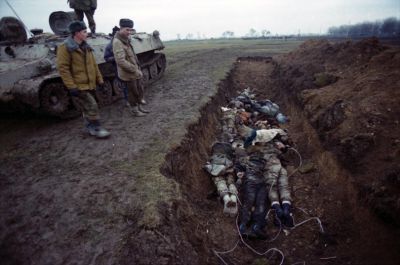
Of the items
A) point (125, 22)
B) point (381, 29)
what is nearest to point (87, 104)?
point (125, 22)

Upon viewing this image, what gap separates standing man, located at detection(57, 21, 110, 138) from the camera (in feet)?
15.7

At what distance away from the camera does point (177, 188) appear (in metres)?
4.16

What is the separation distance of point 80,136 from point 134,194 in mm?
2519

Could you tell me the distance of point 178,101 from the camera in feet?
26.9

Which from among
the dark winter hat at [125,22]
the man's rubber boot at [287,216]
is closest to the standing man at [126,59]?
the dark winter hat at [125,22]

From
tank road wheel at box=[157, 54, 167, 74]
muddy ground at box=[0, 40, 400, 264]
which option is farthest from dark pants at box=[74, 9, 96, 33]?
muddy ground at box=[0, 40, 400, 264]

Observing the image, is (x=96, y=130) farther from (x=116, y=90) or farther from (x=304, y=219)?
(x=304, y=219)

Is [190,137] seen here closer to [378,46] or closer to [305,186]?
[305,186]

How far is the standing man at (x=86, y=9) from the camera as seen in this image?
29.3 feet

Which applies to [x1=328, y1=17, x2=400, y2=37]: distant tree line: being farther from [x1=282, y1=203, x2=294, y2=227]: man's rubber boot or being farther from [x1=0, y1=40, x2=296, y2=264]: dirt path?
[x1=0, y1=40, x2=296, y2=264]: dirt path

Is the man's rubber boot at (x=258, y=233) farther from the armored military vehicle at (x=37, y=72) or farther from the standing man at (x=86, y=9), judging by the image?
the standing man at (x=86, y=9)

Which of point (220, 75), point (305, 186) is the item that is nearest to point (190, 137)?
point (305, 186)

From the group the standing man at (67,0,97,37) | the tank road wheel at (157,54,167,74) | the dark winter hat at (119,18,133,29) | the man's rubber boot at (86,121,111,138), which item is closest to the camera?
the man's rubber boot at (86,121,111,138)

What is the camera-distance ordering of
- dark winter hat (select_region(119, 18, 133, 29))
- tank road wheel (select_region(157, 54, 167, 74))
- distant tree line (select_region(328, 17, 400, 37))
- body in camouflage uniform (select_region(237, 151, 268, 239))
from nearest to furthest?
1. body in camouflage uniform (select_region(237, 151, 268, 239))
2. dark winter hat (select_region(119, 18, 133, 29))
3. tank road wheel (select_region(157, 54, 167, 74))
4. distant tree line (select_region(328, 17, 400, 37))
